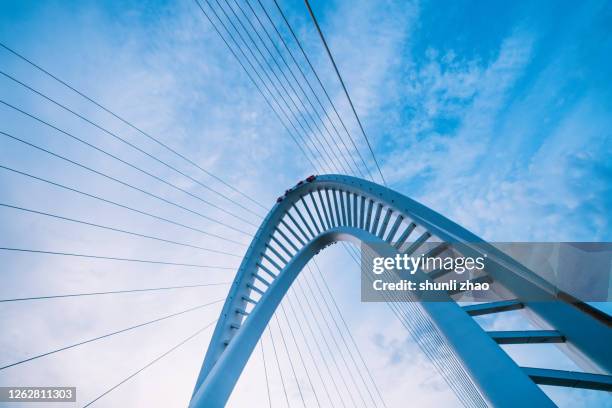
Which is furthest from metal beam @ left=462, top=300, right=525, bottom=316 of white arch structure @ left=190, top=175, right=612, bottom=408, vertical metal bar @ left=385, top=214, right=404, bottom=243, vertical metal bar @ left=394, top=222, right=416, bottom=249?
vertical metal bar @ left=385, top=214, right=404, bottom=243

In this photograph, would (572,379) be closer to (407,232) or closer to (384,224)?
(407,232)

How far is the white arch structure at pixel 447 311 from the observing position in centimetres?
304

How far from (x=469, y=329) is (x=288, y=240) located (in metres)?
12.4

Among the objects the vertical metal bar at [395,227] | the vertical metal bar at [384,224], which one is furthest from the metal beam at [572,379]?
the vertical metal bar at [384,224]

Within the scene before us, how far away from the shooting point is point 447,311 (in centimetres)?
432

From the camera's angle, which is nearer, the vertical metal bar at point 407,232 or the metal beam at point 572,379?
the metal beam at point 572,379

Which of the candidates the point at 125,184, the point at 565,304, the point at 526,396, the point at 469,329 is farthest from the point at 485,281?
the point at 125,184

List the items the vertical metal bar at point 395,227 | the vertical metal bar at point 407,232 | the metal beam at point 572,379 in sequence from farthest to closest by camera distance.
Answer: the vertical metal bar at point 395,227 < the vertical metal bar at point 407,232 < the metal beam at point 572,379

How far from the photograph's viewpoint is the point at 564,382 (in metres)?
2.97

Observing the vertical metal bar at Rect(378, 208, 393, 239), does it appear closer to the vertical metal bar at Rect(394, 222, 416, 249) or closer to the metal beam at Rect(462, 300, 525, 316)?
the vertical metal bar at Rect(394, 222, 416, 249)

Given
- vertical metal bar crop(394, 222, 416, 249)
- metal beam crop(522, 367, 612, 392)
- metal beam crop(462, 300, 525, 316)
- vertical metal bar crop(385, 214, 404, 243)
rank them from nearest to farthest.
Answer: metal beam crop(522, 367, 612, 392), metal beam crop(462, 300, 525, 316), vertical metal bar crop(394, 222, 416, 249), vertical metal bar crop(385, 214, 404, 243)

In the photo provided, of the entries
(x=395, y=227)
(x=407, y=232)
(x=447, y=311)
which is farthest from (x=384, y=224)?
(x=447, y=311)

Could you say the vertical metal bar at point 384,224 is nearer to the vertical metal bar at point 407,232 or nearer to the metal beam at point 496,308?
the vertical metal bar at point 407,232

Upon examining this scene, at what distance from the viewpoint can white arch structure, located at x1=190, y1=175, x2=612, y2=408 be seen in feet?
9.98
